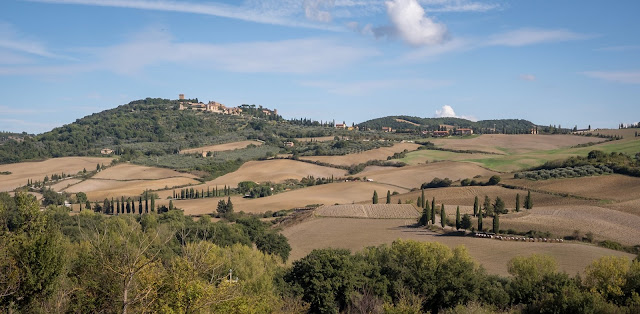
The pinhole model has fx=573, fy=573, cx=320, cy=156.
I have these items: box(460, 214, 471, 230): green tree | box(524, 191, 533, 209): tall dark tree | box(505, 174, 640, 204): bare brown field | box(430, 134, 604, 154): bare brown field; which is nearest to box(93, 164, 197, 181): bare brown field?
box(430, 134, 604, 154): bare brown field

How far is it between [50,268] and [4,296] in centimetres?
222

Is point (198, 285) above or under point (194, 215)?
above

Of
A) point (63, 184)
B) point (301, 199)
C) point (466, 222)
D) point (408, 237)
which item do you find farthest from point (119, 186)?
point (466, 222)

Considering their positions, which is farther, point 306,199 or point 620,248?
point 306,199

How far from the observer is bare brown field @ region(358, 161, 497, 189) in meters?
126

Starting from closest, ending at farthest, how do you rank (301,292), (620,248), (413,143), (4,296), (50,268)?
(4,296)
(50,268)
(301,292)
(620,248)
(413,143)

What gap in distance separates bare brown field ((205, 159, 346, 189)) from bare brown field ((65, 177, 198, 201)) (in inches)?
361

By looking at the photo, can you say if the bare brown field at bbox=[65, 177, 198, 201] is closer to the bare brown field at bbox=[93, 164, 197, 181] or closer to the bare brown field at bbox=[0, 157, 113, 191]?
the bare brown field at bbox=[93, 164, 197, 181]

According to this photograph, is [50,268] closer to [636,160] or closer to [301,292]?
[301,292]

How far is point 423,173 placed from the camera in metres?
131

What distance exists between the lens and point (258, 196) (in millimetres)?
121062

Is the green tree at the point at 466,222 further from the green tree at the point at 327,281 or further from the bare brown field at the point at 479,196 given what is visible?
the green tree at the point at 327,281

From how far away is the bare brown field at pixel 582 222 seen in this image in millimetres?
67938

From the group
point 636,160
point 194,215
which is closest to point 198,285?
point 194,215
